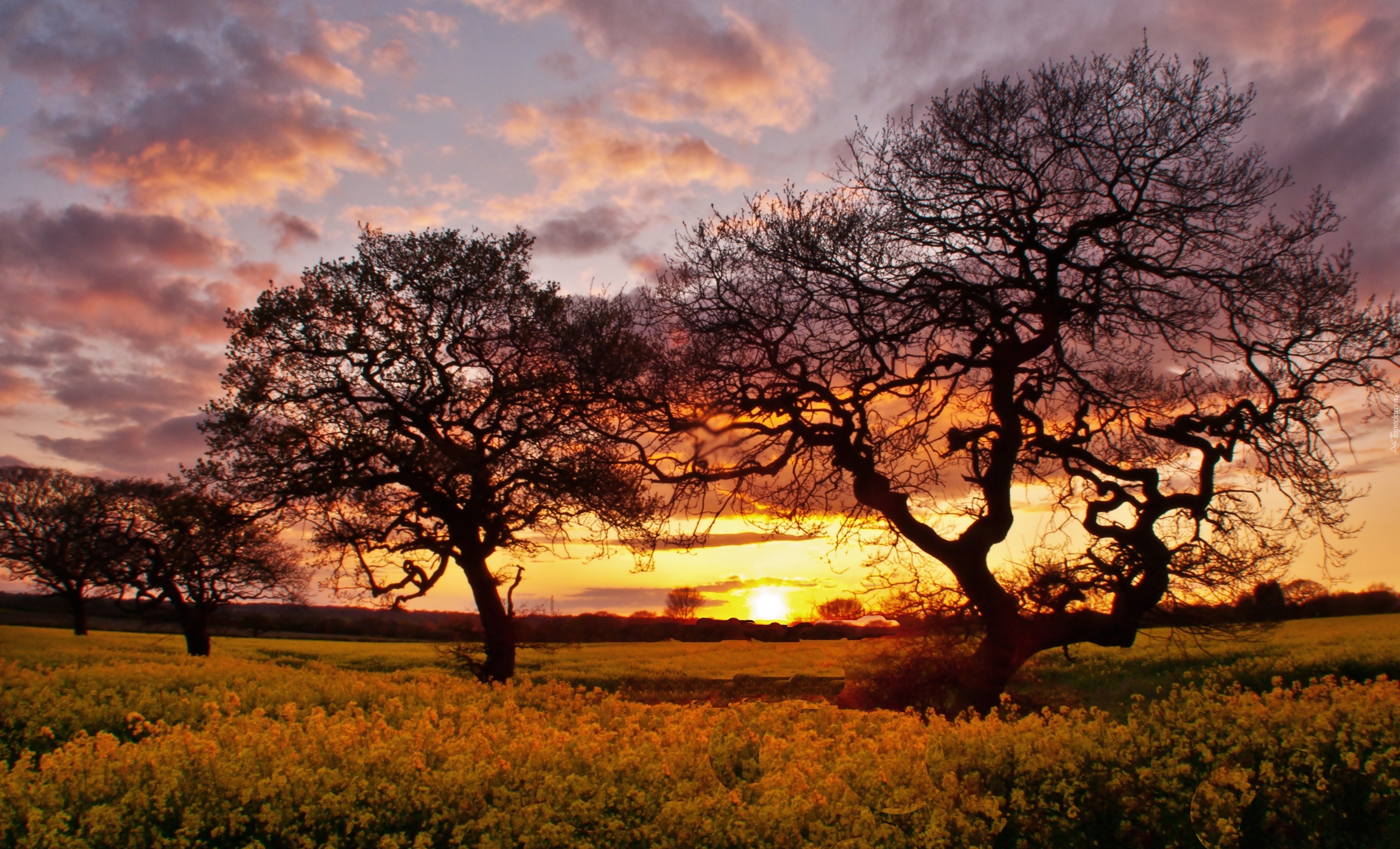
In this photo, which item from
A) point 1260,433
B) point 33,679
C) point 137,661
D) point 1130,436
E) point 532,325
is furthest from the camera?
point 137,661

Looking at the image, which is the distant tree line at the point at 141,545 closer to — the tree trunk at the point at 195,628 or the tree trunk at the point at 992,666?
the tree trunk at the point at 195,628

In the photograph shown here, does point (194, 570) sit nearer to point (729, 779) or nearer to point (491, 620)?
point (491, 620)

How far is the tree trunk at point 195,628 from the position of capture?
32.1m

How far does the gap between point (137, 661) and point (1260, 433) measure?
2436 centimetres

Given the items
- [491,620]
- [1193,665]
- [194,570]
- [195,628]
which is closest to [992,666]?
[491,620]

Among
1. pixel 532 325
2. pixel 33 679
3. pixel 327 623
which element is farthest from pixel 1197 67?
pixel 327 623

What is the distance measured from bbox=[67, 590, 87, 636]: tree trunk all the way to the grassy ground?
1100 millimetres

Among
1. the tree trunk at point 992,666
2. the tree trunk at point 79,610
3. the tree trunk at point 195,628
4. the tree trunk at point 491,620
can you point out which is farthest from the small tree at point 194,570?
the tree trunk at point 992,666

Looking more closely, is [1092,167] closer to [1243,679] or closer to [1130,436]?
[1130,436]

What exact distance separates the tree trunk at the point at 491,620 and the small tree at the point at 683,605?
42.5m

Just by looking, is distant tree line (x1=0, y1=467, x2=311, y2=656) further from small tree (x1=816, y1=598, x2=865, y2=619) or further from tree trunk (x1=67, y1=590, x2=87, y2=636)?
small tree (x1=816, y1=598, x2=865, y2=619)

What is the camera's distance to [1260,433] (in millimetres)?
13000

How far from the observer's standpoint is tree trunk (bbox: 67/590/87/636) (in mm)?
41969

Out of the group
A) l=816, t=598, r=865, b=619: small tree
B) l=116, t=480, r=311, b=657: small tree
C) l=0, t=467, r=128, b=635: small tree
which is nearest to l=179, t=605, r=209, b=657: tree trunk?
l=116, t=480, r=311, b=657: small tree
